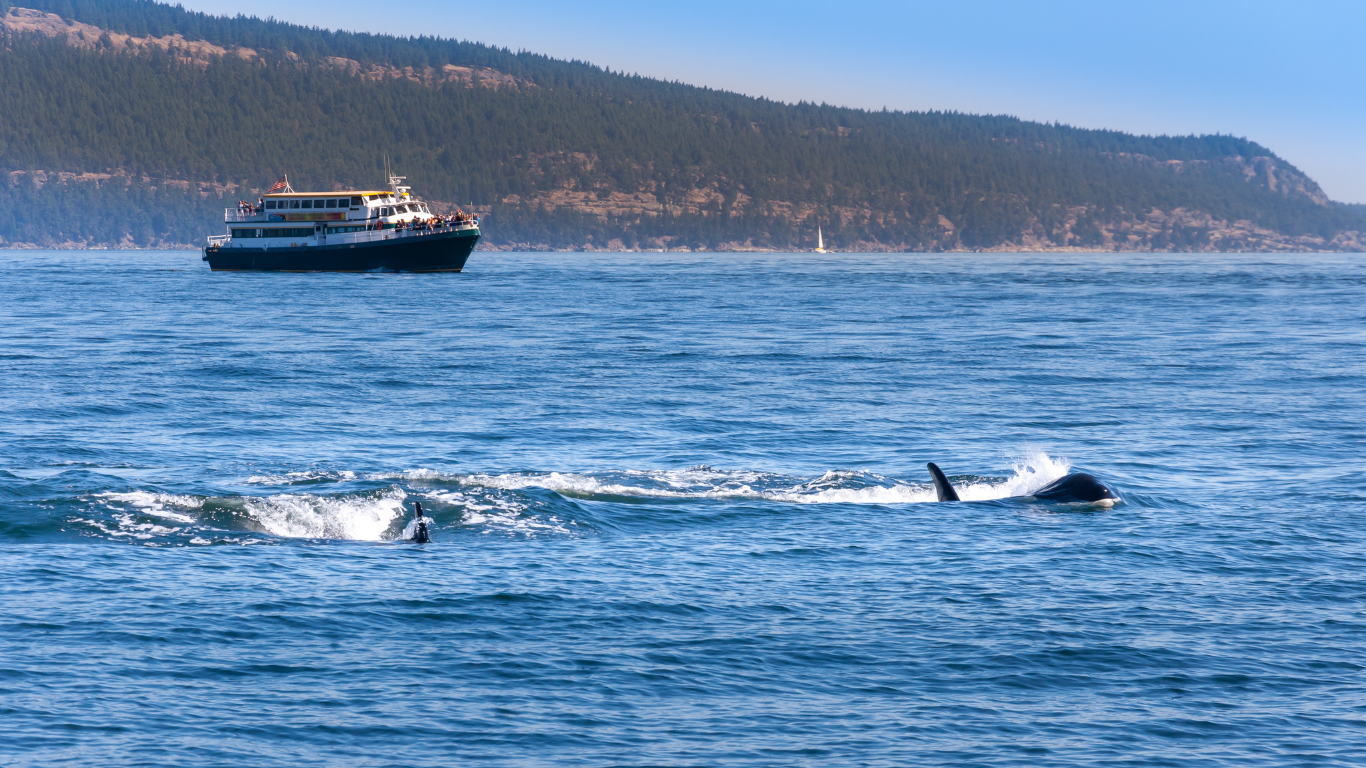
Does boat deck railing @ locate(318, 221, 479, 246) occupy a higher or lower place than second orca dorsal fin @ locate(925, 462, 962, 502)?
higher

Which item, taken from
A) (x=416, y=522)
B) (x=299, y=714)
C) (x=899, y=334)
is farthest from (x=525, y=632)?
(x=899, y=334)

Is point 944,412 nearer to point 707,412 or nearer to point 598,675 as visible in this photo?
point 707,412

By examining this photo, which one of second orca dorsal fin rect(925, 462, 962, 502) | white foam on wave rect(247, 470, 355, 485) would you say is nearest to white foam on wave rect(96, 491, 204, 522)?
white foam on wave rect(247, 470, 355, 485)

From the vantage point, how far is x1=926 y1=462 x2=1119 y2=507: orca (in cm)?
2083

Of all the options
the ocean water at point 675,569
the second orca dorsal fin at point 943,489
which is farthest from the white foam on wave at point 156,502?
the second orca dorsal fin at point 943,489

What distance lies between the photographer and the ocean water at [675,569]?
10992 millimetres

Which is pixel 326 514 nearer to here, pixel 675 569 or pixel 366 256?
pixel 675 569

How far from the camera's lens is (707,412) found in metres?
31.6

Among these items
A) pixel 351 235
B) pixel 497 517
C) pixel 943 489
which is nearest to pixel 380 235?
pixel 351 235

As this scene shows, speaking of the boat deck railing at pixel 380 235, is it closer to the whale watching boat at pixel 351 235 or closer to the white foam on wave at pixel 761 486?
the whale watching boat at pixel 351 235

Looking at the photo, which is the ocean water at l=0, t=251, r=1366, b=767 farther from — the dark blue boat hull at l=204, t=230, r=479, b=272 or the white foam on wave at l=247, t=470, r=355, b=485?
the dark blue boat hull at l=204, t=230, r=479, b=272

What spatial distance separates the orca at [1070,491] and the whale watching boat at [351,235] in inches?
3812

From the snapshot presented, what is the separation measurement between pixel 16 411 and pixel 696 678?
23962 mm

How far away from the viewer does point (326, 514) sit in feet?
62.6
